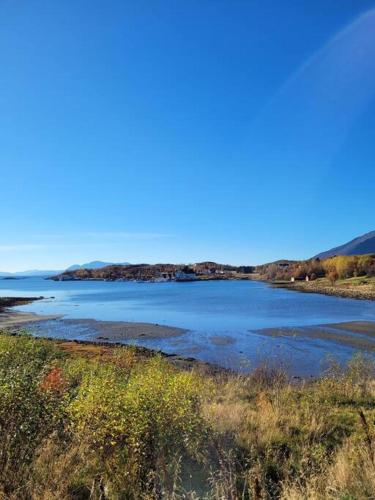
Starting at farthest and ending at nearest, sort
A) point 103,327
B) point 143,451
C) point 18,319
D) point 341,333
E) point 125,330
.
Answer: point 18,319
point 103,327
point 125,330
point 341,333
point 143,451

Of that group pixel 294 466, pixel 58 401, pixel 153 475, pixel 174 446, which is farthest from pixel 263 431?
pixel 58 401

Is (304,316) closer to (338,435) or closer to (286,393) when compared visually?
(286,393)

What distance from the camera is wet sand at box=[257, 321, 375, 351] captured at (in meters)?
31.0

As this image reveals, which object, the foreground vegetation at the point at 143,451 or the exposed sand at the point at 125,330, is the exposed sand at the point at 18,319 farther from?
the foreground vegetation at the point at 143,451

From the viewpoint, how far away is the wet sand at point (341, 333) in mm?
31030

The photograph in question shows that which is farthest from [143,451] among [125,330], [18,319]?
[18,319]

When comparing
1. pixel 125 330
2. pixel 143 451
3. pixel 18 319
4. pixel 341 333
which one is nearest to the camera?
pixel 143 451

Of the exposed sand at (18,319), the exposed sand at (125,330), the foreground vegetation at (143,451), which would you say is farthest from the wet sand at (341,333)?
the exposed sand at (18,319)

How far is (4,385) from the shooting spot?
568 centimetres

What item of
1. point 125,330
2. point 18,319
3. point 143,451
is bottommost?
point 125,330

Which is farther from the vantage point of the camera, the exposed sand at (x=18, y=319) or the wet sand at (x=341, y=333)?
the exposed sand at (x=18, y=319)

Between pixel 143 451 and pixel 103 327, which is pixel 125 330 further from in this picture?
pixel 143 451

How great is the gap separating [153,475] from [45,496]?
4.60 feet

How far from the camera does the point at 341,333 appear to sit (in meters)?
35.7
